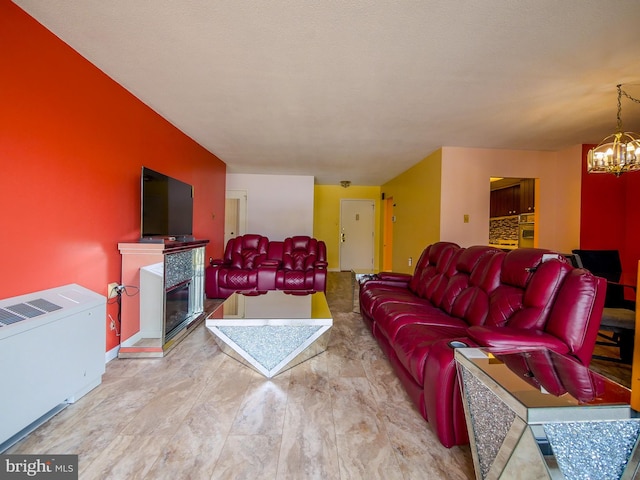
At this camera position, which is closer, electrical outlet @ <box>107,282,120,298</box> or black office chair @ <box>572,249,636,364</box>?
black office chair @ <box>572,249,636,364</box>

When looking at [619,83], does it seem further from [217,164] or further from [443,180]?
[217,164]

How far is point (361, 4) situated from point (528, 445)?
6.72 ft

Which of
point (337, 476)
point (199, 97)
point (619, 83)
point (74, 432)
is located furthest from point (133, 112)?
point (619, 83)

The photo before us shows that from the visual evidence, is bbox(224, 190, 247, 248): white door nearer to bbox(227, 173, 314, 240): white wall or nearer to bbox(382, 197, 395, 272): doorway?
bbox(227, 173, 314, 240): white wall

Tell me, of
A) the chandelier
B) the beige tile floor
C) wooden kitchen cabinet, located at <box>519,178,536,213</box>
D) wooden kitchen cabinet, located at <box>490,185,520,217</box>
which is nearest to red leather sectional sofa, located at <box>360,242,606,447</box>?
the beige tile floor

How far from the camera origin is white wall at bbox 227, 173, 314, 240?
621 cm

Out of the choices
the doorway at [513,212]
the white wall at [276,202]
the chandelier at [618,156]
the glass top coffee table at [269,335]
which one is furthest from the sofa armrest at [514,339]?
the white wall at [276,202]

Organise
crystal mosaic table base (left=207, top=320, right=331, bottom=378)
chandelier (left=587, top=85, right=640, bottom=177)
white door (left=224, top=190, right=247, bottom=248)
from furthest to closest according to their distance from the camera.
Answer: white door (left=224, top=190, right=247, bottom=248), chandelier (left=587, top=85, right=640, bottom=177), crystal mosaic table base (left=207, top=320, right=331, bottom=378)

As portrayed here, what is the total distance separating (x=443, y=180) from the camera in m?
4.09

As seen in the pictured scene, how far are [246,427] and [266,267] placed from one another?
124 inches

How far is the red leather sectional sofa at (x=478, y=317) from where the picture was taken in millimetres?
1416

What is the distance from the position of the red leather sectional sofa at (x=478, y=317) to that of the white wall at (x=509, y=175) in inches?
69.1

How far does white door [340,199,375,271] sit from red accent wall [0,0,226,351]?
17.8 feet

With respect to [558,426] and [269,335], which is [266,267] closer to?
[269,335]
